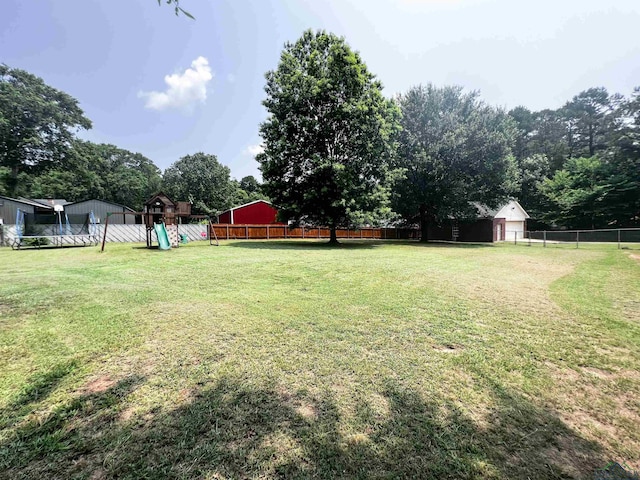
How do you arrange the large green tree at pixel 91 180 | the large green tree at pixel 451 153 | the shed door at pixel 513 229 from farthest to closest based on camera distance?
the large green tree at pixel 91 180 < the shed door at pixel 513 229 < the large green tree at pixel 451 153

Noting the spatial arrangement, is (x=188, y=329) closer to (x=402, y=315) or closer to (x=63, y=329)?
(x=63, y=329)

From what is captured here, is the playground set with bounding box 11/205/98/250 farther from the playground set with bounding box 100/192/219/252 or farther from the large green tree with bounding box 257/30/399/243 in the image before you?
the large green tree with bounding box 257/30/399/243

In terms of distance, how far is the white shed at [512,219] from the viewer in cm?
2919

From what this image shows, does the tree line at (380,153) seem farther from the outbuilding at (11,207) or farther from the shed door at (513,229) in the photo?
the outbuilding at (11,207)

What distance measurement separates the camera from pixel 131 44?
1062cm

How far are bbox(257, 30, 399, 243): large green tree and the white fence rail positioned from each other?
9600 mm

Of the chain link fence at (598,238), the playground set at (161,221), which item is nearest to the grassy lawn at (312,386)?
the playground set at (161,221)

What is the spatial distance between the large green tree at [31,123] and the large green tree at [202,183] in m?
14.4

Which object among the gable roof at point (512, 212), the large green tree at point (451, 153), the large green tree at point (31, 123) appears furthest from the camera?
the large green tree at point (31, 123)

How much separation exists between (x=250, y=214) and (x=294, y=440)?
1326 inches

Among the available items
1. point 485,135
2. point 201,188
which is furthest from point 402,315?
point 201,188

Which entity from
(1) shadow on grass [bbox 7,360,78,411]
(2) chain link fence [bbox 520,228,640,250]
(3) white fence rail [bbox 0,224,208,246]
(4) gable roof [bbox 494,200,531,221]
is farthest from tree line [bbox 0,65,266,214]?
Answer: (1) shadow on grass [bbox 7,360,78,411]

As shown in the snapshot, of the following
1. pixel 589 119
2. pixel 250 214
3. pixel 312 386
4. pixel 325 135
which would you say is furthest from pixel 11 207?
pixel 589 119

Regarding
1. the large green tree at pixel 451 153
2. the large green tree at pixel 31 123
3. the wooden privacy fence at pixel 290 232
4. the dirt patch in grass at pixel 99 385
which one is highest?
the large green tree at pixel 31 123
